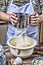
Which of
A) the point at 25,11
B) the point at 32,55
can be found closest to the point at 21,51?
the point at 32,55

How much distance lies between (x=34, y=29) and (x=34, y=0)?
0.24 metres

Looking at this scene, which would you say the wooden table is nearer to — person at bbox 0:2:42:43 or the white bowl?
the white bowl

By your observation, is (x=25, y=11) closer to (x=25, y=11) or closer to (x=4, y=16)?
(x=25, y=11)

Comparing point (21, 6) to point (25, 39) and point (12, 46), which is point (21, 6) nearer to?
point (25, 39)

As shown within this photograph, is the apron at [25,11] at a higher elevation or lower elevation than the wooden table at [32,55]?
higher

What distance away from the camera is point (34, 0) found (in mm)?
1372

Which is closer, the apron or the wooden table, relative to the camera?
the wooden table

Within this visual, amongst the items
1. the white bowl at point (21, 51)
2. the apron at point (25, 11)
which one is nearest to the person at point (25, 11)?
the apron at point (25, 11)

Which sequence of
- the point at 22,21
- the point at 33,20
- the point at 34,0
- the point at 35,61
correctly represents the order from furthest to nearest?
the point at 34,0 → the point at 33,20 → the point at 22,21 → the point at 35,61

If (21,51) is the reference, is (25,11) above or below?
above

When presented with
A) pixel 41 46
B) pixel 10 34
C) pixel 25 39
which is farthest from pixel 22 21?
pixel 10 34

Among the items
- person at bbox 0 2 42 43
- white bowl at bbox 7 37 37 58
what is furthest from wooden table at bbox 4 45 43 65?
person at bbox 0 2 42 43

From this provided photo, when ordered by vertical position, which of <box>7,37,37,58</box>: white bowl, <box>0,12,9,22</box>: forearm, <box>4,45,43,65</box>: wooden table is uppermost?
<box>0,12,9,22</box>: forearm

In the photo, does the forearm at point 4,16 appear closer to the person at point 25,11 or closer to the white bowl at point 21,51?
the person at point 25,11
